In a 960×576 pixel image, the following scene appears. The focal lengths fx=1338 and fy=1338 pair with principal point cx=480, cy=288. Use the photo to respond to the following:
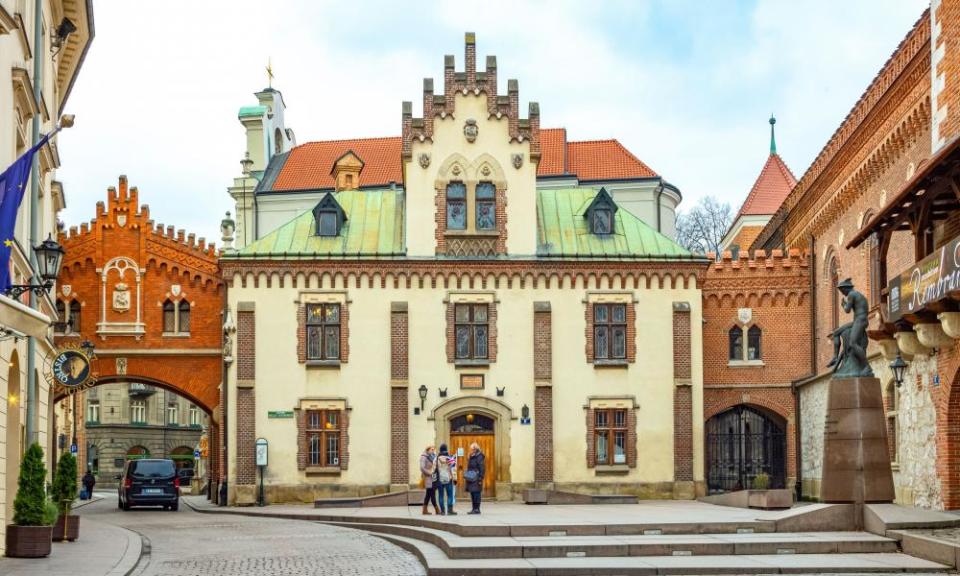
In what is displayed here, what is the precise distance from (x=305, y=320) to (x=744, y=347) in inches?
556

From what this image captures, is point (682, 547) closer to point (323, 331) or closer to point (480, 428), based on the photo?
point (480, 428)

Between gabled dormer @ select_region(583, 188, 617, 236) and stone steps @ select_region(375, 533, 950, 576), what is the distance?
2183 cm

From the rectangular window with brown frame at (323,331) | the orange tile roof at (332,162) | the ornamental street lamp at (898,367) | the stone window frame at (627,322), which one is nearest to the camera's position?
the ornamental street lamp at (898,367)

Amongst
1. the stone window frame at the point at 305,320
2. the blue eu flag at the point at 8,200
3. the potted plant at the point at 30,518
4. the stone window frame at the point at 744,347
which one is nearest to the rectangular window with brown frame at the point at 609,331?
the stone window frame at the point at 744,347

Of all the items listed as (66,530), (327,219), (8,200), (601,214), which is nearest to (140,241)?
(327,219)

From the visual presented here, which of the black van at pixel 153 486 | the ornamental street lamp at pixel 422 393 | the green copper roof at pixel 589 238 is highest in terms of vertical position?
the green copper roof at pixel 589 238

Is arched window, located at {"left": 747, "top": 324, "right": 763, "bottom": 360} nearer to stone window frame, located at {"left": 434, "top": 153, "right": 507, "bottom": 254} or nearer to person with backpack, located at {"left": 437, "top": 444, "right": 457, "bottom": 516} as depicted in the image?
stone window frame, located at {"left": 434, "top": 153, "right": 507, "bottom": 254}

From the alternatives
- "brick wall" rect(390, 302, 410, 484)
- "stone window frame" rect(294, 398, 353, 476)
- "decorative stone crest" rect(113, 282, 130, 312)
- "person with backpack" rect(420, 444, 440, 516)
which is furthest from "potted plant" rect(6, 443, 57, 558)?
"decorative stone crest" rect(113, 282, 130, 312)

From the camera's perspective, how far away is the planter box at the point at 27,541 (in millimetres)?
21141

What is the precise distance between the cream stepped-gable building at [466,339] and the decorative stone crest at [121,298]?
15.1 ft

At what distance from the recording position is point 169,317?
43469mm

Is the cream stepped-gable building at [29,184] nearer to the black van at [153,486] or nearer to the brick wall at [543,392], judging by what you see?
the black van at [153,486]

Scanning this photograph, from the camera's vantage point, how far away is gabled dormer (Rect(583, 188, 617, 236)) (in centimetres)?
4206

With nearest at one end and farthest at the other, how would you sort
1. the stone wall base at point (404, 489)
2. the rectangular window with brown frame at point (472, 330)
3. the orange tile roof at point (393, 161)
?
the stone wall base at point (404, 489) < the rectangular window with brown frame at point (472, 330) < the orange tile roof at point (393, 161)
